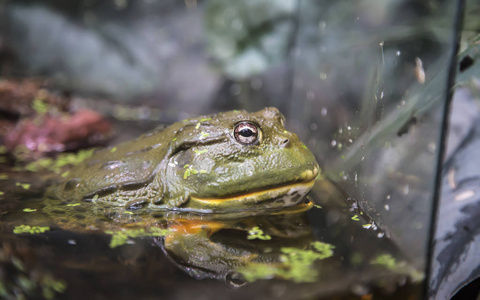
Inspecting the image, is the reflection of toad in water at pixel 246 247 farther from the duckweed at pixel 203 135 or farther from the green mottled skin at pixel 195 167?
the duckweed at pixel 203 135

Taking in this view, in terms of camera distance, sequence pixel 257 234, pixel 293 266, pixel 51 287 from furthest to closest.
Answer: pixel 257 234 → pixel 293 266 → pixel 51 287

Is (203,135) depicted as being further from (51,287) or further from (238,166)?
(51,287)

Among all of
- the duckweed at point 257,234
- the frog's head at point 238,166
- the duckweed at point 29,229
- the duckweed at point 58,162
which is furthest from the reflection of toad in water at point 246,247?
the duckweed at point 58,162

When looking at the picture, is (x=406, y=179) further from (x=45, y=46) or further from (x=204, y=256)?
(x=45, y=46)

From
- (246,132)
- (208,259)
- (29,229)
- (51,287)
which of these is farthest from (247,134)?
(29,229)

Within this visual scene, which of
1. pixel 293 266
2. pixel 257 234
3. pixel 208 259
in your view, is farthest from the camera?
pixel 257 234

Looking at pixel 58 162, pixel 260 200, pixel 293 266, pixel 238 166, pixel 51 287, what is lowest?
pixel 51 287

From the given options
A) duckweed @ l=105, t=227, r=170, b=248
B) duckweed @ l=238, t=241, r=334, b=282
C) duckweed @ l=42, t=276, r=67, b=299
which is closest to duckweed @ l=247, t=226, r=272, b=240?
duckweed @ l=238, t=241, r=334, b=282
